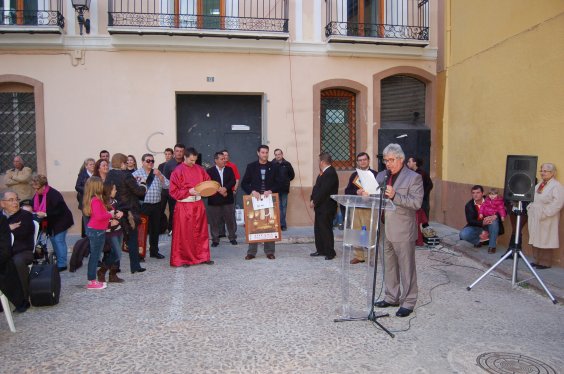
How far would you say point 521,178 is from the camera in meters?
6.70

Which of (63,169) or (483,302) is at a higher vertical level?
(63,169)

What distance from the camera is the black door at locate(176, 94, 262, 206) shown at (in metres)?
12.3

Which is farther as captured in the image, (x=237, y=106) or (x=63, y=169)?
(x=237, y=106)

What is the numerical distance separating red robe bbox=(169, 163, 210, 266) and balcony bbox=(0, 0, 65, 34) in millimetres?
5051

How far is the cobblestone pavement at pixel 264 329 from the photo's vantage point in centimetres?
440

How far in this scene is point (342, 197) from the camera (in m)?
5.38

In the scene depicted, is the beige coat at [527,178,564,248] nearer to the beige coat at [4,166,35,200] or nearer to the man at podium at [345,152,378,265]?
the man at podium at [345,152,378,265]

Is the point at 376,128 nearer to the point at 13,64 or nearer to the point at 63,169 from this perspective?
the point at 63,169

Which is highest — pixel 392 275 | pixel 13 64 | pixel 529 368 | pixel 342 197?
pixel 13 64

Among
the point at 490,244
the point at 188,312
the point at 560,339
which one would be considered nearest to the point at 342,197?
the point at 188,312

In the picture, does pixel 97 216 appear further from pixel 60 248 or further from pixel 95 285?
pixel 60 248

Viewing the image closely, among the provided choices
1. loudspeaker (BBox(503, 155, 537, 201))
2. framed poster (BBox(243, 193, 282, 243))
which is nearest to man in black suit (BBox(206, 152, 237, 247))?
framed poster (BBox(243, 193, 282, 243))

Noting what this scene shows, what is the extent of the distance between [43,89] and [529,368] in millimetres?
10539

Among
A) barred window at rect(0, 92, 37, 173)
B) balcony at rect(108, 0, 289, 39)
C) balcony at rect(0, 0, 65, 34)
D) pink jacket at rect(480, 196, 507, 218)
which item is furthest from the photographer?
barred window at rect(0, 92, 37, 173)
